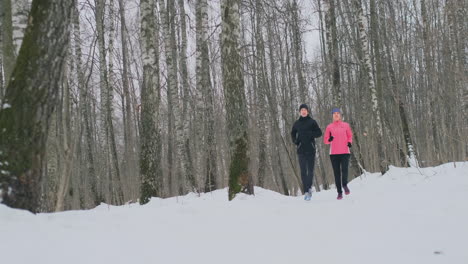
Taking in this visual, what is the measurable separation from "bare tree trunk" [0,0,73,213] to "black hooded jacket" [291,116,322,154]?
471 cm

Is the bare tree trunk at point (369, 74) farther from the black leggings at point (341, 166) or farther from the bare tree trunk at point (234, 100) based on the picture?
the bare tree trunk at point (234, 100)

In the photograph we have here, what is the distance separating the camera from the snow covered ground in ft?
8.71

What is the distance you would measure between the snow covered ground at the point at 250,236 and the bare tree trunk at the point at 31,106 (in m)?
0.25

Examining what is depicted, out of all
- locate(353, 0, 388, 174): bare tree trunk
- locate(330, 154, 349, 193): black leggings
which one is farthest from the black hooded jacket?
locate(353, 0, 388, 174): bare tree trunk

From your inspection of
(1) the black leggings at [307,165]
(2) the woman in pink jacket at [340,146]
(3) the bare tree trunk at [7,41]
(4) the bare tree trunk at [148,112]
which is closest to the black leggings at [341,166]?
(2) the woman in pink jacket at [340,146]

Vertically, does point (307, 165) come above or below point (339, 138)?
below

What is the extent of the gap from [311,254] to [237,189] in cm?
375

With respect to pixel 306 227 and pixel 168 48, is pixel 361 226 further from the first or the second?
pixel 168 48

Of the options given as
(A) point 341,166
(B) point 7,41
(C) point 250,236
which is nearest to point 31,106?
(C) point 250,236

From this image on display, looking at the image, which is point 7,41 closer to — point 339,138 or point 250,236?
point 250,236

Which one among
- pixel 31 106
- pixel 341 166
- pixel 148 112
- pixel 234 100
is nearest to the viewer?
pixel 31 106

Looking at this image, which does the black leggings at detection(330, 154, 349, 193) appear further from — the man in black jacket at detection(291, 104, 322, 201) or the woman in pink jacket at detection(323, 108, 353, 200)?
the man in black jacket at detection(291, 104, 322, 201)

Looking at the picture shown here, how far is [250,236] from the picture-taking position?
11.8 feet

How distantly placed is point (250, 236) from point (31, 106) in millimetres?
2387
